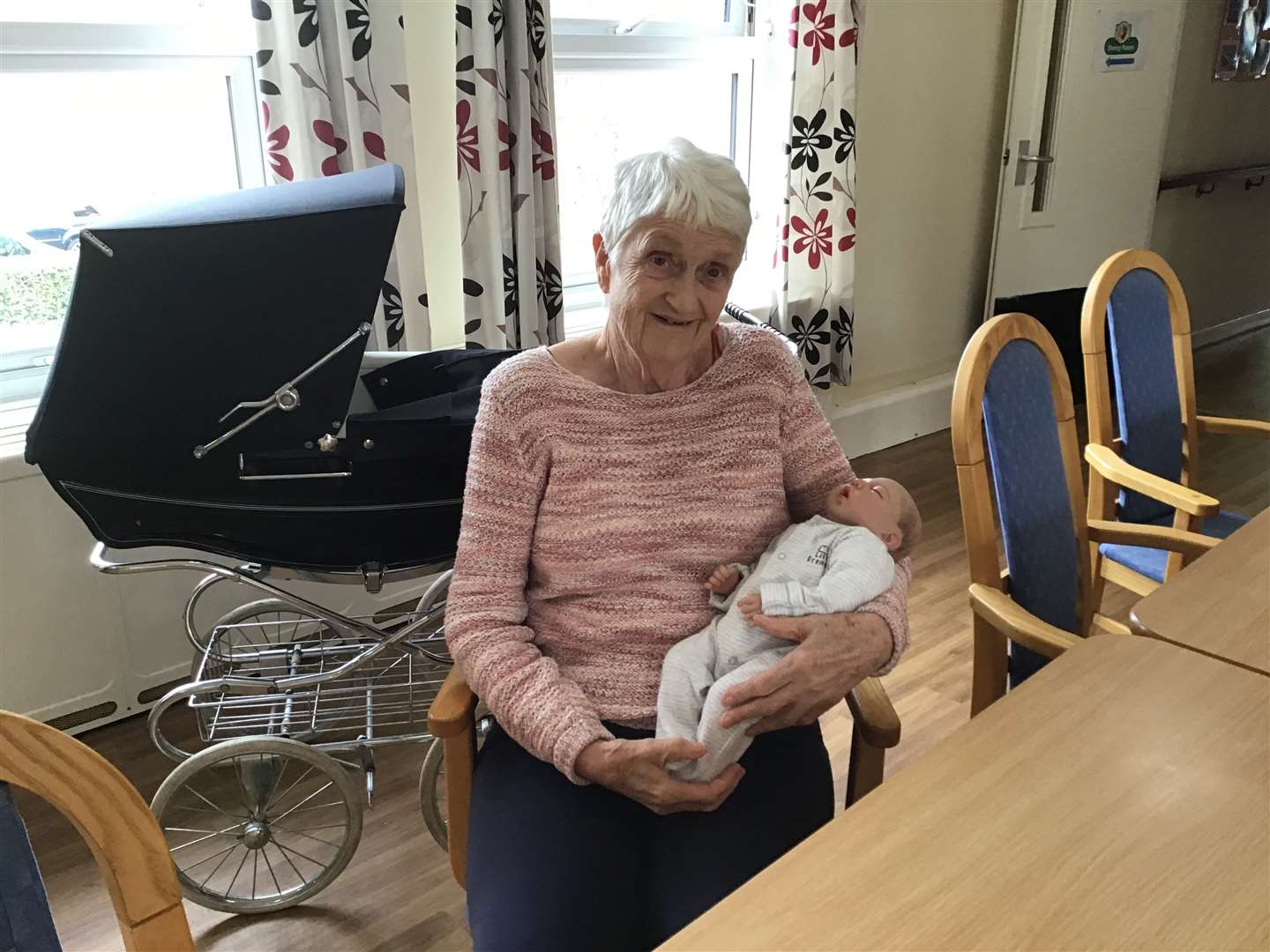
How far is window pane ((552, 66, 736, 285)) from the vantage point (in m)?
3.05

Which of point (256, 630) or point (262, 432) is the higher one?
point (262, 432)

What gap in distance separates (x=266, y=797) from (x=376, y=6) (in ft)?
5.41

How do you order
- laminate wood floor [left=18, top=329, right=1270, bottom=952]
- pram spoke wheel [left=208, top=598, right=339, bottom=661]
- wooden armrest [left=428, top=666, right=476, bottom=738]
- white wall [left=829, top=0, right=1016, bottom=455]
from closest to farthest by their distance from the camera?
1. wooden armrest [left=428, top=666, right=476, bottom=738]
2. laminate wood floor [left=18, top=329, right=1270, bottom=952]
3. pram spoke wheel [left=208, top=598, right=339, bottom=661]
4. white wall [left=829, top=0, right=1016, bottom=455]

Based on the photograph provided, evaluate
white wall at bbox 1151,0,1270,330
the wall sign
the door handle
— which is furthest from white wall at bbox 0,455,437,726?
white wall at bbox 1151,0,1270,330

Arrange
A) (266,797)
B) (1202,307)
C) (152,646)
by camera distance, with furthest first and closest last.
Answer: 1. (1202,307)
2. (152,646)
3. (266,797)

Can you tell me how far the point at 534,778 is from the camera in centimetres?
119

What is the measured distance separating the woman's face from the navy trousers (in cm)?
54

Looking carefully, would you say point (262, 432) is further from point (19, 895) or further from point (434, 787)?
point (19, 895)

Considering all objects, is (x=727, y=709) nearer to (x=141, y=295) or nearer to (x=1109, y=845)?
(x=1109, y=845)

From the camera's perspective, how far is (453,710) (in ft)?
3.89

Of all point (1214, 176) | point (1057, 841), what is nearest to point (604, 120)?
point (1057, 841)

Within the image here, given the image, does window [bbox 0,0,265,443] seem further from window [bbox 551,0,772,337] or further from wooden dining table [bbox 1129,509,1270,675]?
wooden dining table [bbox 1129,509,1270,675]

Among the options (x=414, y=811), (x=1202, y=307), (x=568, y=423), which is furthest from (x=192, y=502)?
(x=1202, y=307)

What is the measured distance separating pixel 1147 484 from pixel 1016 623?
0.70 meters
